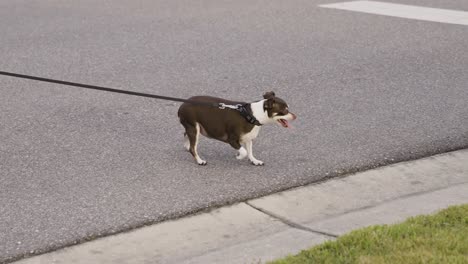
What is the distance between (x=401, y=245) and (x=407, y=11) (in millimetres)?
7422

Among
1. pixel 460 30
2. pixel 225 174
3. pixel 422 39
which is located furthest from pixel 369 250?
pixel 460 30

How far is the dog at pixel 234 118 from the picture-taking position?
5438mm

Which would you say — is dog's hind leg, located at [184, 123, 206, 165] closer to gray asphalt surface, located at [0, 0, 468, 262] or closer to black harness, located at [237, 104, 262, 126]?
gray asphalt surface, located at [0, 0, 468, 262]

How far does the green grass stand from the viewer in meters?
4.11

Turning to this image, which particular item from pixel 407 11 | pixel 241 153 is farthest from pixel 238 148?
pixel 407 11

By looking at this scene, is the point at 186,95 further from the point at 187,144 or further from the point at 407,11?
the point at 407,11

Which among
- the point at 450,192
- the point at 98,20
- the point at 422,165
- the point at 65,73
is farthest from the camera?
the point at 98,20

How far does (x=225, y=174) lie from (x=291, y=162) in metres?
0.51

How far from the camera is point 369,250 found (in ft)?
13.9

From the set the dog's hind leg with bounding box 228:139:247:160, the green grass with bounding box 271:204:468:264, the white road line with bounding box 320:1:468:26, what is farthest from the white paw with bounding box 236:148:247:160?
the white road line with bounding box 320:1:468:26

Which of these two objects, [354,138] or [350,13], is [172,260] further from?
[350,13]

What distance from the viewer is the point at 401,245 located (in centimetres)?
425

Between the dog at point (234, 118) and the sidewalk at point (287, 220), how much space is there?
48 cm

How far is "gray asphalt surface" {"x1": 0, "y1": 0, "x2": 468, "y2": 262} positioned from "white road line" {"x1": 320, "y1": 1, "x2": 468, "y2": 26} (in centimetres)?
28
